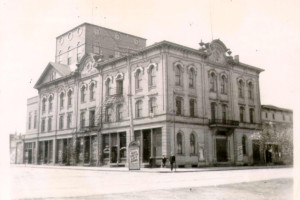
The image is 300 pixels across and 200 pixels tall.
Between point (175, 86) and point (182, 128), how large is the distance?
11.2 ft

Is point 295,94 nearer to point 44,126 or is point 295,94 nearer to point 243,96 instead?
point 44,126

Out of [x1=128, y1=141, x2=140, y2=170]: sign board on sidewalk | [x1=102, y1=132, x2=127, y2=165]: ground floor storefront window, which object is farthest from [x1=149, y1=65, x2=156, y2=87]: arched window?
[x1=128, y1=141, x2=140, y2=170]: sign board on sidewalk

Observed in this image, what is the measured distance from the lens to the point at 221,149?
30.5 metres

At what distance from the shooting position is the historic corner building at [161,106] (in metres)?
26.4

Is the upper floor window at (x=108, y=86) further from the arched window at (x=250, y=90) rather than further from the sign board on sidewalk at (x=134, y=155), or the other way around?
the arched window at (x=250, y=90)

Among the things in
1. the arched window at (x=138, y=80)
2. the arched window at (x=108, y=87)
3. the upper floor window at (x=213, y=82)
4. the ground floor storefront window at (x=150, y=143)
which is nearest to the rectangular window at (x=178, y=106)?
the ground floor storefront window at (x=150, y=143)

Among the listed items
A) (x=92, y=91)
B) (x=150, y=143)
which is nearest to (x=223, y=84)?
(x=150, y=143)

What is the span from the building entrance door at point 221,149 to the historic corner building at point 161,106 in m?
0.09

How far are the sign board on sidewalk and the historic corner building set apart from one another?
126 inches

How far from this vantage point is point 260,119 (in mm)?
33094

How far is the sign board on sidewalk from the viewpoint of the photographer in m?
22.3

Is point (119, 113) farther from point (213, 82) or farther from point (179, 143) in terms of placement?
point (213, 82)

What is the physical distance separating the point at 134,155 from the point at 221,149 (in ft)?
35.2

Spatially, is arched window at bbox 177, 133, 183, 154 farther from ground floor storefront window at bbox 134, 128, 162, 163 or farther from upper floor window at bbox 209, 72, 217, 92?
upper floor window at bbox 209, 72, 217, 92
